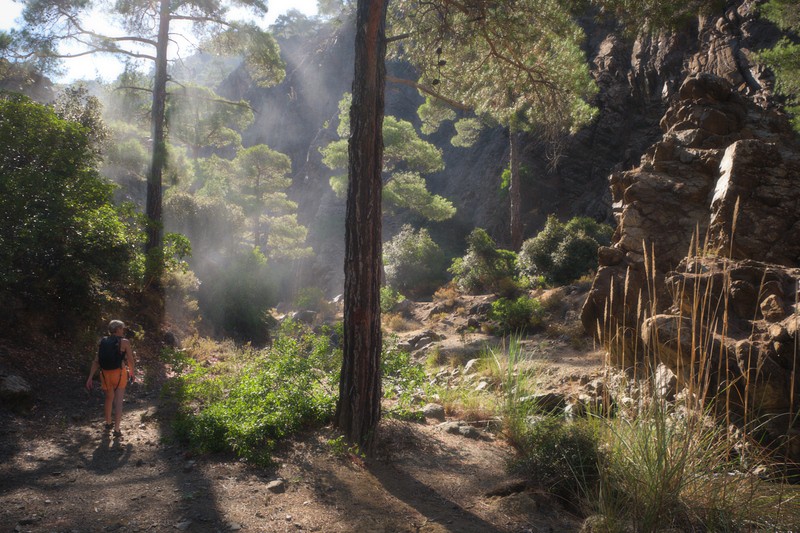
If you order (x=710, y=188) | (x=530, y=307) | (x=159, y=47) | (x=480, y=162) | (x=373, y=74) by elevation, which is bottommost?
(x=530, y=307)

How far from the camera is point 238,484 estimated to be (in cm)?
405

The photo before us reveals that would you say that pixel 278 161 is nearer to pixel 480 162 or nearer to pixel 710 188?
pixel 480 162

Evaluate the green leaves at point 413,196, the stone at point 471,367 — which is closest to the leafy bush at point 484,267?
the green leaves at point 413,196

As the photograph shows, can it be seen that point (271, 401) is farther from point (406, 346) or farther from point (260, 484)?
point (406, 346)

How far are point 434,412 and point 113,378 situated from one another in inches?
157

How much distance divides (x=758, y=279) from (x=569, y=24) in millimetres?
3915

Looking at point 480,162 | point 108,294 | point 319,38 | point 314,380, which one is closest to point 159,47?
point 108,294

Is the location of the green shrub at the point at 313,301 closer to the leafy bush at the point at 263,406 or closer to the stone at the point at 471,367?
the stone at the point at 471,367

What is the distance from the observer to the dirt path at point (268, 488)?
3486 mm

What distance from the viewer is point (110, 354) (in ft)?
19.1

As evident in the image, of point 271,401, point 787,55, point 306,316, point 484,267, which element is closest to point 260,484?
point 271,401

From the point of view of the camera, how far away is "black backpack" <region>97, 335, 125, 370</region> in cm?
580

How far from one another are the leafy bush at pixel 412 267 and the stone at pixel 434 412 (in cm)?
1568

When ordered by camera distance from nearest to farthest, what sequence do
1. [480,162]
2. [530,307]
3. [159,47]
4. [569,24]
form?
[569,24] < [530,307] < [159,47] < [480,162]
